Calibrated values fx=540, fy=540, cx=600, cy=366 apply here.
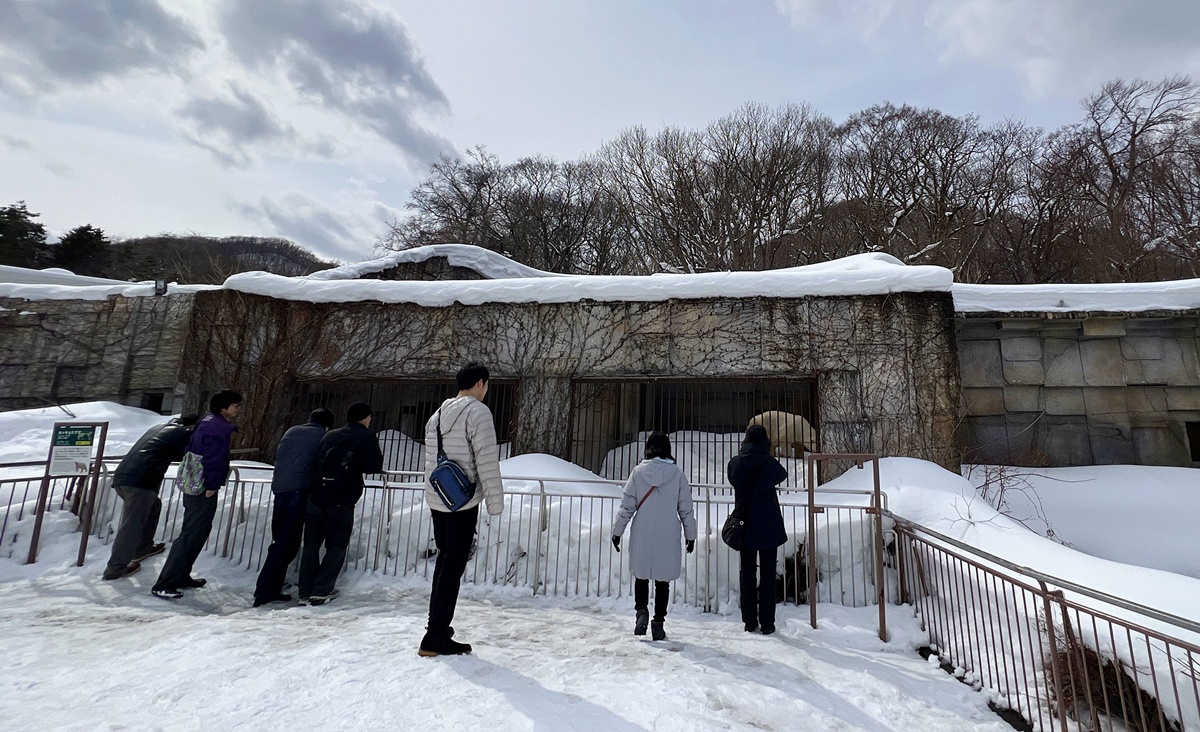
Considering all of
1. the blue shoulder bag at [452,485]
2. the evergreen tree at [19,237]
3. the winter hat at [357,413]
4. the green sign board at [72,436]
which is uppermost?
the evergreen tree at [19,237]

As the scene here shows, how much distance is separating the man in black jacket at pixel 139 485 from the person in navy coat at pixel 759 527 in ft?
18.4

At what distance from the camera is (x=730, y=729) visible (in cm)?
298

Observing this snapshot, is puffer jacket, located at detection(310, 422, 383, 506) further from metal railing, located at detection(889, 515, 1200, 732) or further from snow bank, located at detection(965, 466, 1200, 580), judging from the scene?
snow bank, located at detection(965, 466, 1200, 580)

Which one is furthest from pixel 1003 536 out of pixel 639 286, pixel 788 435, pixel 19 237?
pixel 19 237

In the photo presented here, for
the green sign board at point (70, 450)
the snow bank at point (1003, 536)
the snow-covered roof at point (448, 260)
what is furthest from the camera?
the snow-covered roof at point (448, 260)

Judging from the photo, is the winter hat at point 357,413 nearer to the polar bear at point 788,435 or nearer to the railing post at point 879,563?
the railing post at point 879,563

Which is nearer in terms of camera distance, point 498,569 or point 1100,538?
point 498,569

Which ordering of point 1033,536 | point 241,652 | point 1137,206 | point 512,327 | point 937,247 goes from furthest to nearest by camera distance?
point 937,247 < point 1137,206 < point 512,327 < point 1033,536 < point 241,652

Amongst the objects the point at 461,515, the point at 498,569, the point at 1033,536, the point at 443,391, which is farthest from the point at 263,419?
the point at 1033,536

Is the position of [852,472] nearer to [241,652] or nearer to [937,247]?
[241,652]

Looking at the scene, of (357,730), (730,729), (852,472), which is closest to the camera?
(357,730)

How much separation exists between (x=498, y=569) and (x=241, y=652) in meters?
2.76

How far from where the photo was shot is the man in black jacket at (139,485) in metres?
5.41

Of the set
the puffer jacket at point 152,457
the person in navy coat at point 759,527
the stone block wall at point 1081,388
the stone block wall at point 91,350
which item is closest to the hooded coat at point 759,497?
the person in navy coat at point 759,527
